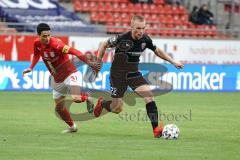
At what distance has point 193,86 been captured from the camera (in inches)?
1195

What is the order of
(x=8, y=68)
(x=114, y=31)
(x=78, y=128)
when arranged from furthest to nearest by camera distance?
(x=114, y=31), (x=8, y=68), (x=78, y=128)

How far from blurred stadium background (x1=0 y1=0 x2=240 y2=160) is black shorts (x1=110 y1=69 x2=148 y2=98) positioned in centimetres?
85

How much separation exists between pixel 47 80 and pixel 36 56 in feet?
43.3

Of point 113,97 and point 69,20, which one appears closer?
point 113,97

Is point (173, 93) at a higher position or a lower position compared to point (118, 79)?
lower

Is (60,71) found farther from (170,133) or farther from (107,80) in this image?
(107,80)

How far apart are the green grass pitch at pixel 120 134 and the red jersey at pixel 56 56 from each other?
3.79ft

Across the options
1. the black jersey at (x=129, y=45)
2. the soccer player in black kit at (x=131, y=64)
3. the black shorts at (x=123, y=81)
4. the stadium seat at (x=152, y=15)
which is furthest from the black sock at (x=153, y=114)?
the stadium seat at (x=152, y=15)

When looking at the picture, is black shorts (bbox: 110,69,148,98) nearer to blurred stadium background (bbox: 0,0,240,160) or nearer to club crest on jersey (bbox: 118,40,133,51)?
club crest on jersey (bbox: 118,40,133,51)

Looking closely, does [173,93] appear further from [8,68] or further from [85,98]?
[85,98]

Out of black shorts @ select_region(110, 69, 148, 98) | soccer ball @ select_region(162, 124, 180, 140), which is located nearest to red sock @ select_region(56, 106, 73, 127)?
black shorts @ select_region(110, 69, 148, 98)

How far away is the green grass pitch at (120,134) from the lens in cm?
1180

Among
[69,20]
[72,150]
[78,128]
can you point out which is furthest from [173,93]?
[72,150]

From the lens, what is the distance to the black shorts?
14.6 meters
